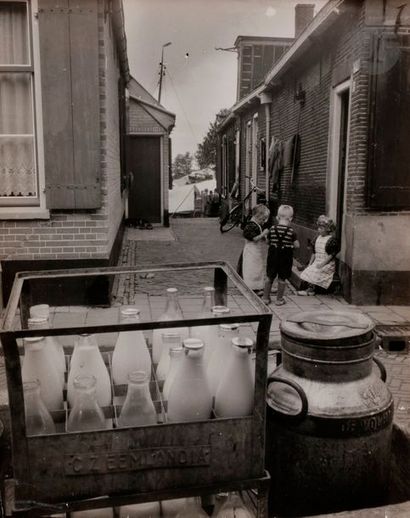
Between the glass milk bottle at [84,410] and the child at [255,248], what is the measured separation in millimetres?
5651

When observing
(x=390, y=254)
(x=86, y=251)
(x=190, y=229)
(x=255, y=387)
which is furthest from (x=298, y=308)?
(x=190, y=229)

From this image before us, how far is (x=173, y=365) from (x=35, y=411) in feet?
1.71

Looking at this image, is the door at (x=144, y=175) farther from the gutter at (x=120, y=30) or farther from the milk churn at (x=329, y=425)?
the milk churn at (x=329, y=425)

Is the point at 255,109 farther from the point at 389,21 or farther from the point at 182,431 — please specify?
the point at 182,431

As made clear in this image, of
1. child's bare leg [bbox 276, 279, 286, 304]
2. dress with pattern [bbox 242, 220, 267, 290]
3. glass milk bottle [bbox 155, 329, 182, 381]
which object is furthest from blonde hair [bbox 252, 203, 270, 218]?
glass milk bottle [bbox 155, 329, 182, 381]

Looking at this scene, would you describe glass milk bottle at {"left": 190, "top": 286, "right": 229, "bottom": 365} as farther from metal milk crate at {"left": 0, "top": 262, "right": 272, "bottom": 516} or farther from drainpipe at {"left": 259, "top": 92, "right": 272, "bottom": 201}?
drainpipe at {"left": 259, "top": 92, "right": 272, "bottom": 201}

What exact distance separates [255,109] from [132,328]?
1582 centimetres

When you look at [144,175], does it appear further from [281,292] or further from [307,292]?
[281,292]

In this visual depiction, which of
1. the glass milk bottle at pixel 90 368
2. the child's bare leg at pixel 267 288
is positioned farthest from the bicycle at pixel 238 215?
the glass milk bottle at pixel 90 368

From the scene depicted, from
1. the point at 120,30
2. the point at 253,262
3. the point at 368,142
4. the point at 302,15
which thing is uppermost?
the point at 302,15

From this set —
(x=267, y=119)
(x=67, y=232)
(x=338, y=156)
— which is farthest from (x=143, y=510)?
(x=267, y=119)

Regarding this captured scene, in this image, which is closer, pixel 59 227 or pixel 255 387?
pixel 255 387

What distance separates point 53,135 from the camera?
636 cm

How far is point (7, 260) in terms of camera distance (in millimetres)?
6527
